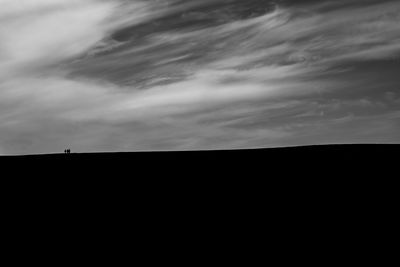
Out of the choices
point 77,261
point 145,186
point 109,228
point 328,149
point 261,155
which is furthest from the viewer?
point 328,149

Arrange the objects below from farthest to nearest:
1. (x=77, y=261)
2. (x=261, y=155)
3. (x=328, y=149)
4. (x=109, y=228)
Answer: (x=328, y=149)
(x=261, y=155)
(x=109, y=228)
(x=77, y=261)

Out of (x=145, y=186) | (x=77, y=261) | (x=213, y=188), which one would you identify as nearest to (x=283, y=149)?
(x=213, y=188)

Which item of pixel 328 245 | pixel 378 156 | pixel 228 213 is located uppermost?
pixel 378 156

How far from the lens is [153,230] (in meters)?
2.72

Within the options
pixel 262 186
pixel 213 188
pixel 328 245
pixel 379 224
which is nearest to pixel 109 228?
pixel 213 188

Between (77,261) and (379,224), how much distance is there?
1.74 metres

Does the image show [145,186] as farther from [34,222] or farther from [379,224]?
[379,224]

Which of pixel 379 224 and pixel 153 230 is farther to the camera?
pixel 379 224

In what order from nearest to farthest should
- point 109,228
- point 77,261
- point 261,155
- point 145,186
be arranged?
point 77,261 < point 109,228 < point 145,186 < point 261,155

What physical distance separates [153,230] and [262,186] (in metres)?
0.73

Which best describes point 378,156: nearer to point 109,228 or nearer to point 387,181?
point 387,181

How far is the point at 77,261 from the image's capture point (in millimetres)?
2486

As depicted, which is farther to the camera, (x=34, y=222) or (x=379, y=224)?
(x=379, y=224)

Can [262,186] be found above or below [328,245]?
above
